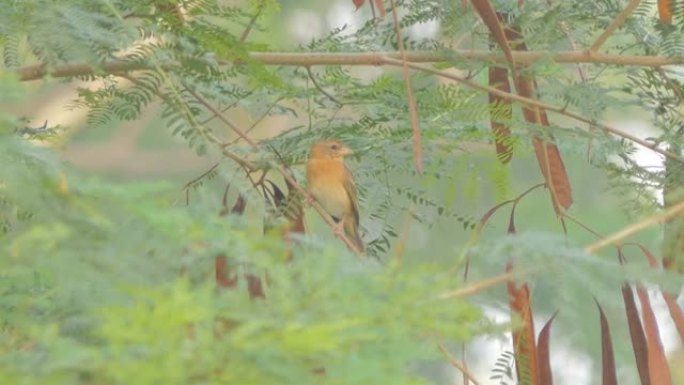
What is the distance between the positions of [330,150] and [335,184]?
0.35 metres

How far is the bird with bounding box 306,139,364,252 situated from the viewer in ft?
10.6

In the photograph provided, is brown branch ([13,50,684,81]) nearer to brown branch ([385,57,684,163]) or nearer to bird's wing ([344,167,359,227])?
brown branch ([385,57,684,163])

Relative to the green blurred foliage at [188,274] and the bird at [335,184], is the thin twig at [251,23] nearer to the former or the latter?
the green blurred foliage at [188,274]

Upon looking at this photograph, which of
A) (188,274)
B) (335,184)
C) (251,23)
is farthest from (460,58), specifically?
(188,274)

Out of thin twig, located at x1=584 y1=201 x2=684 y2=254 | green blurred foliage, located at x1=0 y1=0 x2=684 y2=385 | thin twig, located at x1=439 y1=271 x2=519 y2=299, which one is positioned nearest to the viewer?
green blurred foliage, located at x1=0 y1=0 x2=684 y2=385

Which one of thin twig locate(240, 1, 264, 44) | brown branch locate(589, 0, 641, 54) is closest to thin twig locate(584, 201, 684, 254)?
thin twig locate(240, 1, 264, 44)

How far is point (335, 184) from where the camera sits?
144 inches

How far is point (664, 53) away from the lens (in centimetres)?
289

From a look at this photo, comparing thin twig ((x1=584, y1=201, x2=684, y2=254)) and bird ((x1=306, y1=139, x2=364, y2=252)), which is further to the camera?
bird ((x1=306, y1=139, x2=364, y2=252))

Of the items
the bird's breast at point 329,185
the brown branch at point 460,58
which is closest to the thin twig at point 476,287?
the brown branch at point 460,58

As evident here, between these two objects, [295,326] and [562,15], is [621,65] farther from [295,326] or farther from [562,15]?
[295,326]

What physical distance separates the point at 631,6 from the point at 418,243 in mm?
7551

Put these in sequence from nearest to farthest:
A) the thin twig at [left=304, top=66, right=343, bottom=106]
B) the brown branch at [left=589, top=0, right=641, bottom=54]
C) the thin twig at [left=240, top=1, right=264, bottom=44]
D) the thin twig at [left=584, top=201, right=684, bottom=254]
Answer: the thin twig at [left=584, top=201, right=684, bottom=254]
the thin twig at [left=240, top=1, right=264, bottom=44]
the brown branch at [left=589, top=0, right=641, bottom=54]
the thin twig at [left=304, top=66, right=343, bottom=106]

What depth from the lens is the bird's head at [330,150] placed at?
3127 mm
